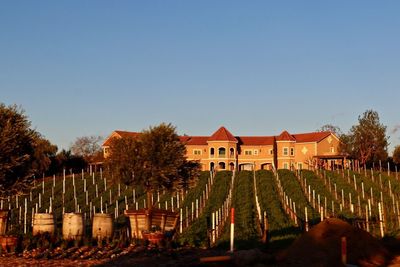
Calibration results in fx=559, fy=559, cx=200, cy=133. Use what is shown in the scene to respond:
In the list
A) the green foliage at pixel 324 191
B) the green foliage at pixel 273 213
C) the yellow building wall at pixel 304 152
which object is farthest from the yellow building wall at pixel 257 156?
the green foliage at pixel 324 191

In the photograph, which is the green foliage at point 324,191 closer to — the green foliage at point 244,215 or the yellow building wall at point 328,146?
the green foliage at point 244,215

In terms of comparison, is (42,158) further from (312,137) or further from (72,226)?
(72,226)

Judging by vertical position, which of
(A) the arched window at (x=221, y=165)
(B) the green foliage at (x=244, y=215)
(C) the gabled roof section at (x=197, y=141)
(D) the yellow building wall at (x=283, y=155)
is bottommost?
(B) the green foliage at (x=244, y=215)

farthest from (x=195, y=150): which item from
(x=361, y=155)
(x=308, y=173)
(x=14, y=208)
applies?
(x=14, y=208)

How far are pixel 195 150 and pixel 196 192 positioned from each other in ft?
172

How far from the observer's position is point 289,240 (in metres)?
25.8

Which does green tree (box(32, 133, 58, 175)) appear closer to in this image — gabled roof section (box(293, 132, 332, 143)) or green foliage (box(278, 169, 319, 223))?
green foliage (box(278, 169, 319, 223))

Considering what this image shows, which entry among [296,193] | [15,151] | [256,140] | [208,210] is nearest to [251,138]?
[256,140]

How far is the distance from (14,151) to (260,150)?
289 feet

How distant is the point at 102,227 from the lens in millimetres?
23125

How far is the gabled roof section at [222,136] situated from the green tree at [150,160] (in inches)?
2858

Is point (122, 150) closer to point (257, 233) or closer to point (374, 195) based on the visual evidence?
point (257, 233)

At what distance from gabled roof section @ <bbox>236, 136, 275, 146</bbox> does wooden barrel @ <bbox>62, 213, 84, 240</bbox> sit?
298 feet

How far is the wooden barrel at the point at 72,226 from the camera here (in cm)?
2236
